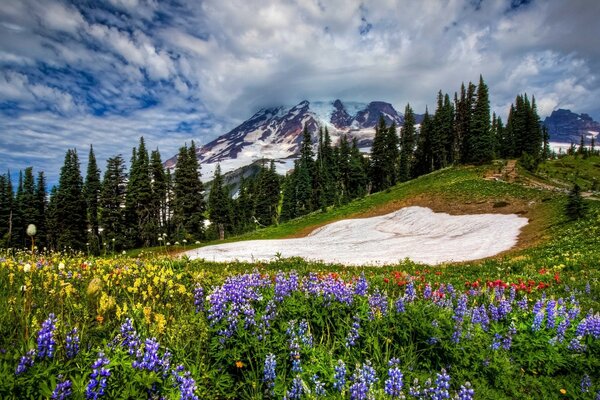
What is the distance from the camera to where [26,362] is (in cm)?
296

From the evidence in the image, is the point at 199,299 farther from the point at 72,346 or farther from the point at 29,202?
the point at 29,202

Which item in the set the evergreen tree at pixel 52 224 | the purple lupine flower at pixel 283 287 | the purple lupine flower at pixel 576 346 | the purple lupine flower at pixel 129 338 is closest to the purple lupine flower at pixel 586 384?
the purple lupine flower at pixel 576 346

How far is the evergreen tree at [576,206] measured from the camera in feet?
76.2

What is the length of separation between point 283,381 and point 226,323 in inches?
39.1

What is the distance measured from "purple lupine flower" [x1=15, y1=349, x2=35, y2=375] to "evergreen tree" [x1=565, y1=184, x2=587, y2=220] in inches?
1131

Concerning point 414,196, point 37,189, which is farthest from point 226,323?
point 37,189

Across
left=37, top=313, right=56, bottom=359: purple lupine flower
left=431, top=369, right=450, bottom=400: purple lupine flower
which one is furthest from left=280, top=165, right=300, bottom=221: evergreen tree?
left=37, top=313, right=56, bottom=359: purple lupine flower

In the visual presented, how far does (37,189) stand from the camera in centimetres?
6962

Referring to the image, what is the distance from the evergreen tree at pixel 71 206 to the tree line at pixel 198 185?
0.53ft

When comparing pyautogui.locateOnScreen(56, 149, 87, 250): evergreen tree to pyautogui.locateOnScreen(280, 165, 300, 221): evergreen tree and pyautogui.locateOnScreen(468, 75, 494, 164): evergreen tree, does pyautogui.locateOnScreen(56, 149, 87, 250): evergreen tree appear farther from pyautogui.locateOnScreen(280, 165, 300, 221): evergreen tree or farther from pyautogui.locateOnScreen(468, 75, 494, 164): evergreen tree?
pyautogui.locateOnScreen(468, 75, 494, 164): evergreen tree

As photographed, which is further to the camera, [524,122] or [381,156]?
[381,156]

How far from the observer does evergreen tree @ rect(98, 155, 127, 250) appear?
206ft

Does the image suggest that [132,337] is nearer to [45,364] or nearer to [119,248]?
[45,364]

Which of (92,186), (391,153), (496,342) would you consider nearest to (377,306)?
(496,342)
